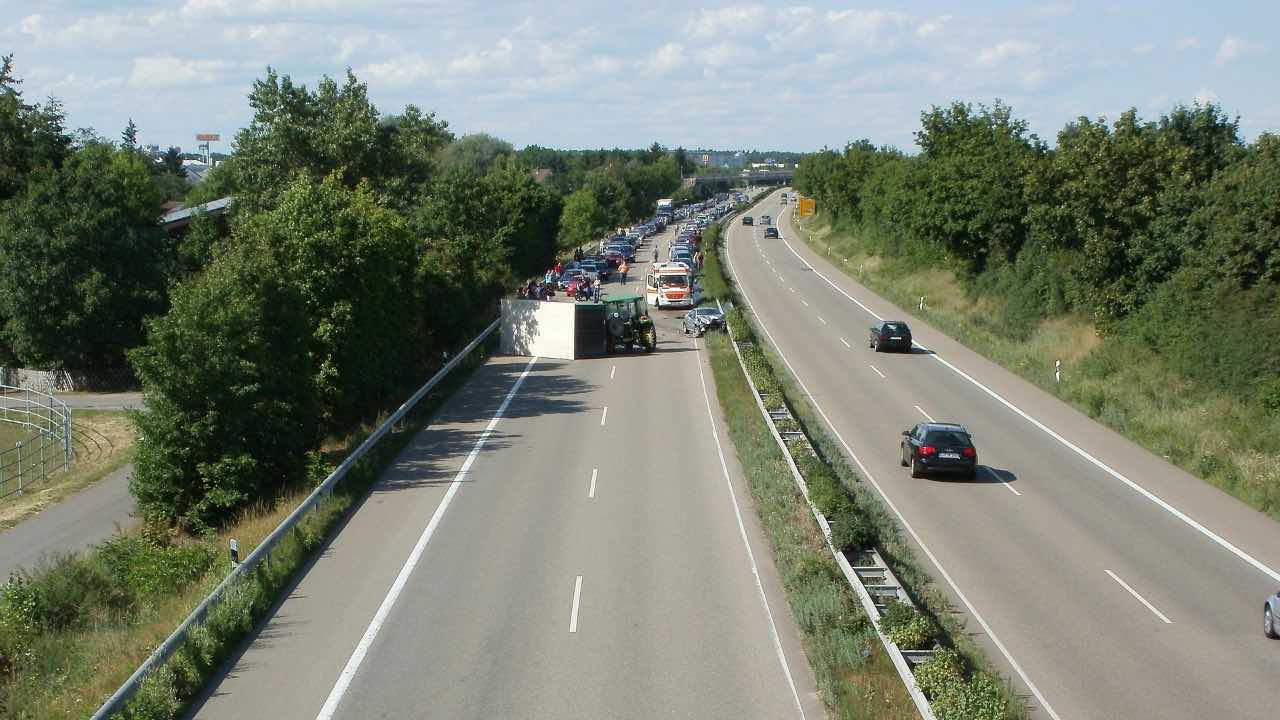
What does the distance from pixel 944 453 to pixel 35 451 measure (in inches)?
1090

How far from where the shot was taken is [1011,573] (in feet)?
66.2

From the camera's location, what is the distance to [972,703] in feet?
39.8

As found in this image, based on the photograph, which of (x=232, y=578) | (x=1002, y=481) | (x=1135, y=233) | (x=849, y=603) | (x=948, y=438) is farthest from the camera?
(x=1135, y=233)

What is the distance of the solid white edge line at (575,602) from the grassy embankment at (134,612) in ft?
15.0

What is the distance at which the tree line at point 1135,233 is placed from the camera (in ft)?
112

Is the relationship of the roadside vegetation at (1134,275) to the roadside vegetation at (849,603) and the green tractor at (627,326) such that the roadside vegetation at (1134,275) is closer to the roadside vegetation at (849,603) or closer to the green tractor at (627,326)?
the roadside vegetation at (849,603)

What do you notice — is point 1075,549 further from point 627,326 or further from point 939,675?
point 627,326

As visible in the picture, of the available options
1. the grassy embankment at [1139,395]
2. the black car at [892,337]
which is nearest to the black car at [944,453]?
the grassy embankment at [1139,395]

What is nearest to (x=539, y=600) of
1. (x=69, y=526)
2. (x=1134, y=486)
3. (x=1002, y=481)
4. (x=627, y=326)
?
(x=1002, y=481)

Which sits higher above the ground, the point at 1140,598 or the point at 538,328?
the point at 538,328

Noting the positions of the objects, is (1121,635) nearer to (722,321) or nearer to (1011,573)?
(1011,573)

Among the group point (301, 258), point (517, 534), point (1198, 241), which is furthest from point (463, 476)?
point (1198, 241)

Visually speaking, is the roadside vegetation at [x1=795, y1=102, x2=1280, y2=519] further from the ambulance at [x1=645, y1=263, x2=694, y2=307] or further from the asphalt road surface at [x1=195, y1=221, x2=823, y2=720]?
the asphalt road surface at [x1=195, y1=221, x2=823, y2=720]

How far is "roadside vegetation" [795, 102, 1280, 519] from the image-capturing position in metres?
31.6
